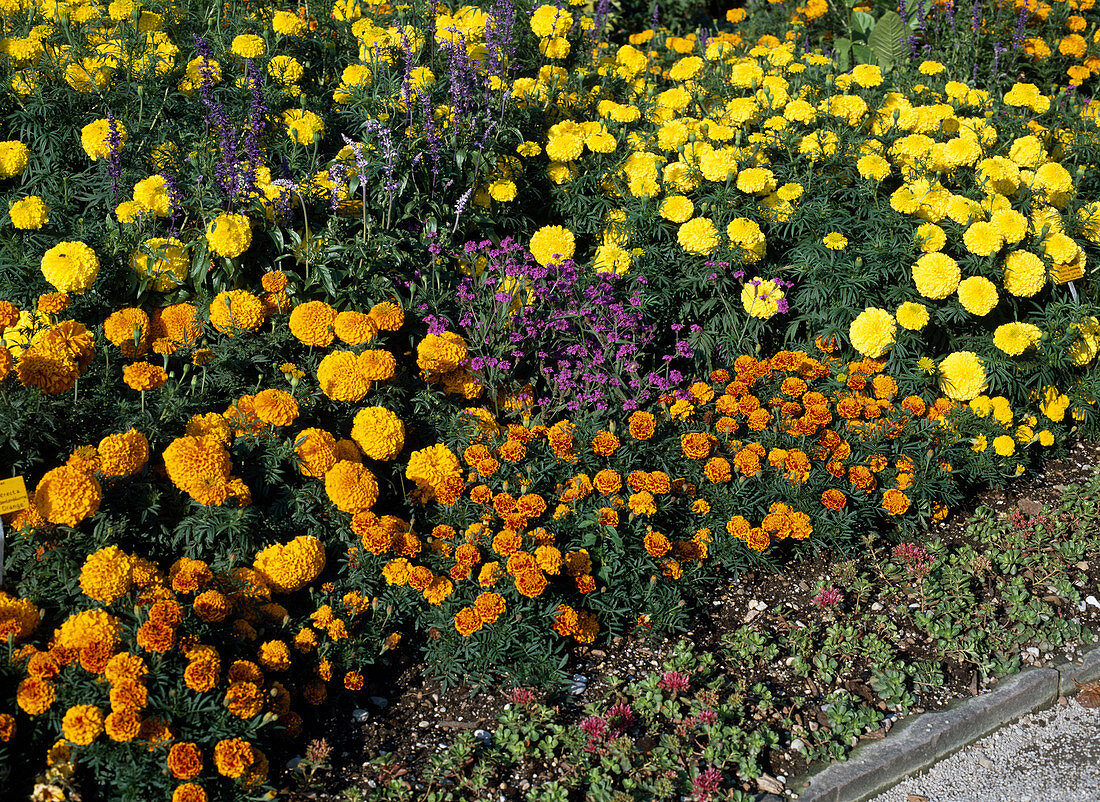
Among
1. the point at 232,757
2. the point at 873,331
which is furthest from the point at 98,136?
the point at 873,331

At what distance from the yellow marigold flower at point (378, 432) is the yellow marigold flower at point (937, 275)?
241 cm

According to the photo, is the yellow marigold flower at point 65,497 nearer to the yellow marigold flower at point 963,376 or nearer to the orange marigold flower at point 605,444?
the orange marigold flower at point 605,444

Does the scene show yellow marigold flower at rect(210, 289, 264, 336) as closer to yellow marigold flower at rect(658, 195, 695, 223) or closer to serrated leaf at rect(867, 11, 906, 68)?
yellow marigold flower at rect(658, 195, 695, 223)

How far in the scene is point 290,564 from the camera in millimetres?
2740

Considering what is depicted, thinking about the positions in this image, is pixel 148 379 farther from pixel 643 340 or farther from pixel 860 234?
pixel 860 234

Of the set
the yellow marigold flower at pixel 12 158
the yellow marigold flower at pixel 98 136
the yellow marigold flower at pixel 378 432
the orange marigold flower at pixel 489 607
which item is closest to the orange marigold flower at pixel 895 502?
the orange marigold flower at pixel 489 607

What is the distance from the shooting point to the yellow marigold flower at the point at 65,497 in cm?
256

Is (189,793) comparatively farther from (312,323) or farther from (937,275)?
(937,275)

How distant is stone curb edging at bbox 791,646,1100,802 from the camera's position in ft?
8.95

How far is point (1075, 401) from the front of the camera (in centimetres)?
432

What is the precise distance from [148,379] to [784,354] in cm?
252

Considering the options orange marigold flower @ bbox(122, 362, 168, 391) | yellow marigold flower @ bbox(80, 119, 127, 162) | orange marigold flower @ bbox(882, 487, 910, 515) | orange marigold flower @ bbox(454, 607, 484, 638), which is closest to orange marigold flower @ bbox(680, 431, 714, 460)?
orange marigold flower @ bbox(882, 487, 910, 515)

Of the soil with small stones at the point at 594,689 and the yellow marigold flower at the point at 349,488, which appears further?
the yellow marigold flower at the point at 349,488

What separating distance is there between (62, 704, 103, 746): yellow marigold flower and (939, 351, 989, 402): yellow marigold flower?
351cm
